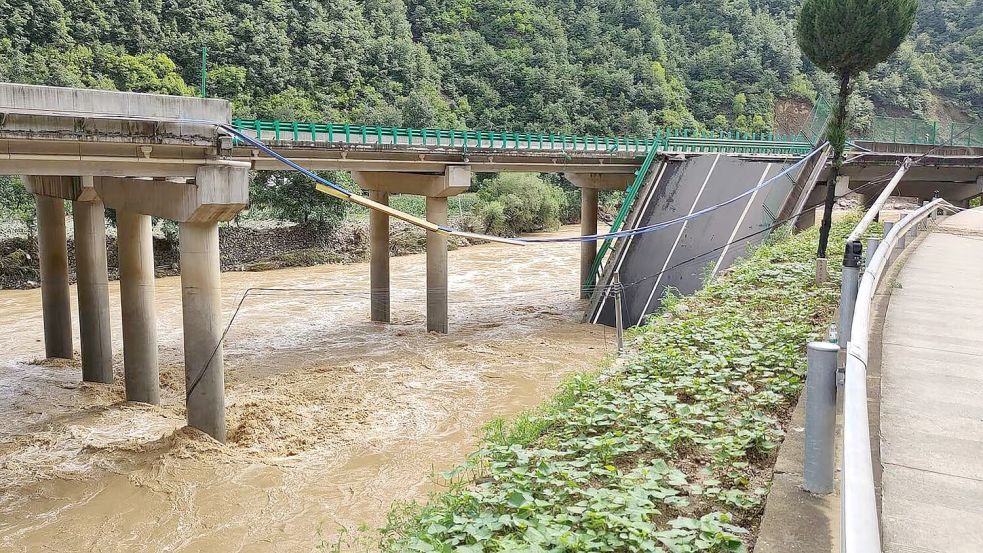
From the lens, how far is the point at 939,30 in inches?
3558

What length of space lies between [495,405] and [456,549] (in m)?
11.5

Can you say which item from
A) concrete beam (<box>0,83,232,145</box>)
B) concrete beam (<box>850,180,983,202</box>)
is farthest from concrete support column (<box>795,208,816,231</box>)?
concrete beam (<box>0,83,232,145</box>)

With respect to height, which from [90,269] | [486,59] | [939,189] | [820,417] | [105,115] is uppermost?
[486,59]

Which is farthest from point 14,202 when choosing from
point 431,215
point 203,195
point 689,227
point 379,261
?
point 689,227

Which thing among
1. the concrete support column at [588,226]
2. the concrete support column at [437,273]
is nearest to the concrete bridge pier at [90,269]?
the concrete support column at [437,273]

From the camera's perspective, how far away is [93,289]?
57.9 feet

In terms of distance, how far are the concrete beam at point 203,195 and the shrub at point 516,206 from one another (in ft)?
107

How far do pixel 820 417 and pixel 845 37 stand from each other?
12.2m

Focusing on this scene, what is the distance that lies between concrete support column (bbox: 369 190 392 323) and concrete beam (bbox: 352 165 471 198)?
0.39 metres

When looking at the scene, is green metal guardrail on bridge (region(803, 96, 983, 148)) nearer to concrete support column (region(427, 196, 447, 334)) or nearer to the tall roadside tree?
the tall roadside tree

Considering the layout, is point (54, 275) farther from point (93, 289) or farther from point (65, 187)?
point (65, 187)

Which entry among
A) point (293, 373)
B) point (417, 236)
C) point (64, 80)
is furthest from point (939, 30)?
point (293, 373)

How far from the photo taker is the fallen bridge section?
21938mm

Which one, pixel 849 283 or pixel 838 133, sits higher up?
pixel 838 133
